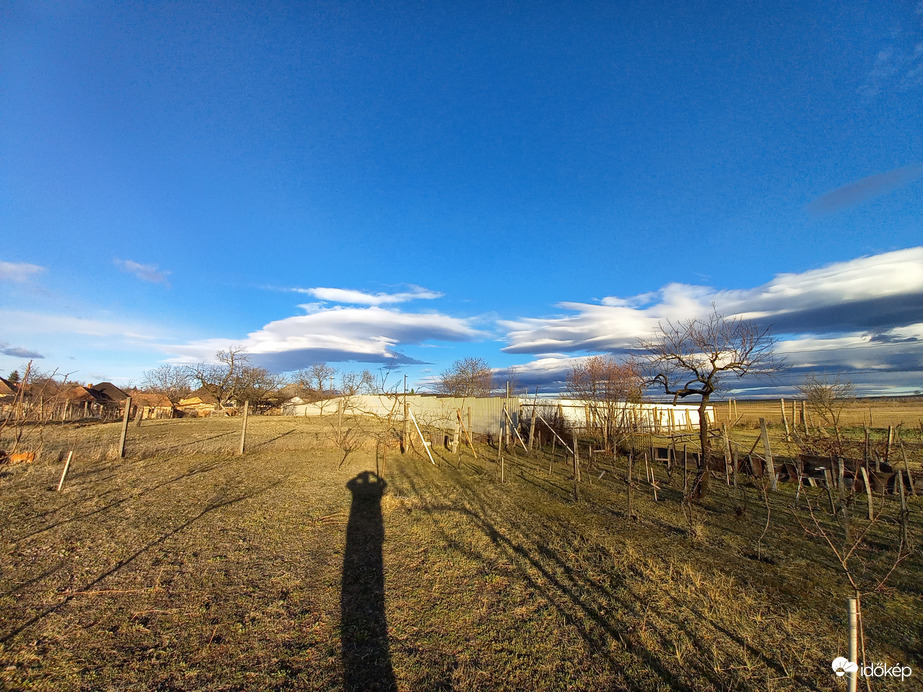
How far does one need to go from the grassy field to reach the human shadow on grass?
0.02 meters

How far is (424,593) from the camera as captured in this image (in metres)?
4.70

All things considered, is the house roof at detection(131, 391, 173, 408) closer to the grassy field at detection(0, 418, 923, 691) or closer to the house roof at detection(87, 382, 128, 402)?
the house roof at detection(87, 382, 128, 402)

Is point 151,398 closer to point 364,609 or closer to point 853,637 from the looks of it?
point 364,609

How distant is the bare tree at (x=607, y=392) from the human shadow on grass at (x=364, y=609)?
10.6 metres

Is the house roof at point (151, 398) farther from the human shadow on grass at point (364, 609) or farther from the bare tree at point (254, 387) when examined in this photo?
the human shadow on grass at point (364, 609)

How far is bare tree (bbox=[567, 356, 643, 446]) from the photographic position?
16375 millimetres

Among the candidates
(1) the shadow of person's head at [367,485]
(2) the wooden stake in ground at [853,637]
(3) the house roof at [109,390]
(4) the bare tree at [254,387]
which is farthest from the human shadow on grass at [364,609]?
(3) the house roof at [109,390]

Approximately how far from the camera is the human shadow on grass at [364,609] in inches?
129

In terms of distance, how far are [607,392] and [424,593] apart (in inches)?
595

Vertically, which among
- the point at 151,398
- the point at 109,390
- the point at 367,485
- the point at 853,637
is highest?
the point at 109,390

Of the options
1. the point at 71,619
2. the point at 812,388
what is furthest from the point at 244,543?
the point at 812,388

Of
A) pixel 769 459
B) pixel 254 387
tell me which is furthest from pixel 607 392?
pixel 254 387

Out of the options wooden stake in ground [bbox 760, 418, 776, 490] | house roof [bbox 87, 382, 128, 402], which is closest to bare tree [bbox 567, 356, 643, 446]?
wooden stake in ground [bbox 760, 418, 776, 490]

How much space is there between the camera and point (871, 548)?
6.43m
